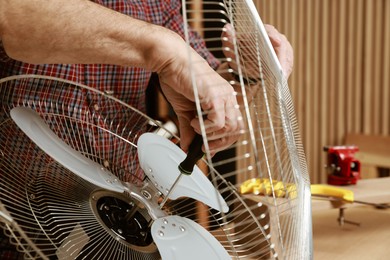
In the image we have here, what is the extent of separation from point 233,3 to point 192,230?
0.26 m

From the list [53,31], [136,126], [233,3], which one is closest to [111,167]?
[136,126]

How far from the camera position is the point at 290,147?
62cm

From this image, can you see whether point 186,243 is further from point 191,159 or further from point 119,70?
point 119,70

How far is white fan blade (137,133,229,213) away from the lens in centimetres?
70

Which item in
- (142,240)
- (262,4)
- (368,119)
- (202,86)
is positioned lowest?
(368,119)

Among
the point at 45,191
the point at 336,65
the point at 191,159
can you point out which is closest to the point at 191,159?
the point at 191,159

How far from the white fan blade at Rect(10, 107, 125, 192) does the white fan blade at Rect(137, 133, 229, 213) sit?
46 millimetres

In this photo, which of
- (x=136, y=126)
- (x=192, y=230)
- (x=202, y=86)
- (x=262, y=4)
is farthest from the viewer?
(x=262, y=4)

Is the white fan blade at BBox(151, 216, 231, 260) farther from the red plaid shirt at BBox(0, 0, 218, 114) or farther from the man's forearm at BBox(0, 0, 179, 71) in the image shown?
the red plaid shirt at BBox(0, 0, 218, 114)

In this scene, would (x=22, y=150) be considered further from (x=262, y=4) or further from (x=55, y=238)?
(x=262, y=4)

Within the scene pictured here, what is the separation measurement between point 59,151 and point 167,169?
0.13 metres

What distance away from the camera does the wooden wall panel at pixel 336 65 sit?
3.17 meters

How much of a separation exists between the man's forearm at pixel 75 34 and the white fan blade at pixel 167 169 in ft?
0.32

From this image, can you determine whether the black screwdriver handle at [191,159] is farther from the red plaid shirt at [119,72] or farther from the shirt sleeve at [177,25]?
the shirt sleeve at [177,25]
